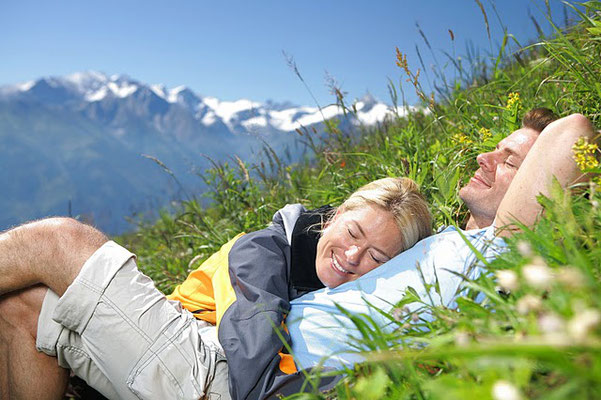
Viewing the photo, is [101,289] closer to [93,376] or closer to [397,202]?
[93,376]

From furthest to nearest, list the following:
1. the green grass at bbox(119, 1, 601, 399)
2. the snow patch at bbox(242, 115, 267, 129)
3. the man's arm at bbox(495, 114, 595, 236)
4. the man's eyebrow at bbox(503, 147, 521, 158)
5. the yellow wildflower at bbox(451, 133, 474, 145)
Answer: the snow patch at bbox(242, 115, 267, 129) < the yellow wildflower at bbox(451, 133, 474, 145) < the man's eyebrow at bbox(503, 147, 521, 158) < the man's arm at bbox(495, 114, 595, 236) < the green grass at bbox(119, 1, 601, 399)

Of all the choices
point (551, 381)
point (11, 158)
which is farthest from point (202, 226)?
point (11, 158)

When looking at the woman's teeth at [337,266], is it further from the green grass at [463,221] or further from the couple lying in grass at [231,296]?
the green grass at [463,221]

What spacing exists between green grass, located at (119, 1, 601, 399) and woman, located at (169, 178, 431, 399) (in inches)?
18.9

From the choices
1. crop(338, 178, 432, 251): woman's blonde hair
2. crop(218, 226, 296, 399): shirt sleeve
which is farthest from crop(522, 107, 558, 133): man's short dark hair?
crop(218, 226, 296, 399): shirt sleeve

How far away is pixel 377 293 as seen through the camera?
6.89ft

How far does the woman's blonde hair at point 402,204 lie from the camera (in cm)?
252

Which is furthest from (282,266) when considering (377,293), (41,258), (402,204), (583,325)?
(583,325)

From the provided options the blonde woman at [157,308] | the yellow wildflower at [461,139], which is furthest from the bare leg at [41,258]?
the yellow wildflower at [461,139]

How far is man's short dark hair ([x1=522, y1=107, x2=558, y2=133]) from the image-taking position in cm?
257

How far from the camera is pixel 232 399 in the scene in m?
2.12

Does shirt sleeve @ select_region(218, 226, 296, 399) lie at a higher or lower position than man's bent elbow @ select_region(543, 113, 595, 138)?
lower

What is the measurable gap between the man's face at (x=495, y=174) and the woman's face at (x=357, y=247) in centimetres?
56

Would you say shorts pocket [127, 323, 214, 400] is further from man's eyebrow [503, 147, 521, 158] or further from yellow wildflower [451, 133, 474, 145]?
yellow wildflower [451, 133, 474, 145]
